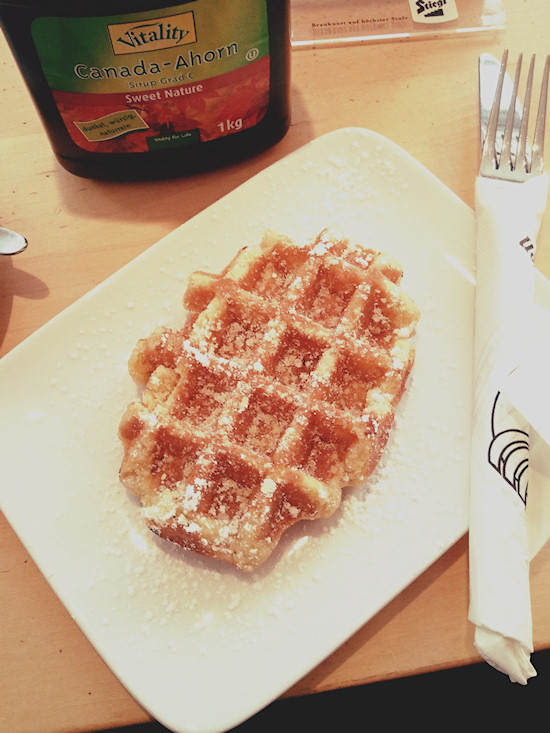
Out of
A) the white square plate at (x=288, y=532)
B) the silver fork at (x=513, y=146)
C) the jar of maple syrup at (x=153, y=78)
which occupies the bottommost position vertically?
the white square plate at (x=288, y=532)

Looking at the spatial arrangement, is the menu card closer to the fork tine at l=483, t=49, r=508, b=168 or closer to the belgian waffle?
the fork tine at l=483, t=49, r=508, b=168

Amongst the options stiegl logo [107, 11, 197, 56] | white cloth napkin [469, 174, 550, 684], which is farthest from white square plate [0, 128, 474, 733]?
stiegl logo [107, 11, 197, 56]

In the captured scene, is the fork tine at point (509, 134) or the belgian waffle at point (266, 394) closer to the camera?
the belgian waffle at point (266, 394)

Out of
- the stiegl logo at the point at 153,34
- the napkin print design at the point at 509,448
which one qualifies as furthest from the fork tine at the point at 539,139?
the stiegl logo at the point at 153,34

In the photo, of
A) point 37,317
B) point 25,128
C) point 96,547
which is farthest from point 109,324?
point 25,128

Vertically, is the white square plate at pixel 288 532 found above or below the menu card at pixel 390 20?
below

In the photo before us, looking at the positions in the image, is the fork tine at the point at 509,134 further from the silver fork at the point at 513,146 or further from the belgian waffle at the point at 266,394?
the belgian waffle at the point at 266,394
